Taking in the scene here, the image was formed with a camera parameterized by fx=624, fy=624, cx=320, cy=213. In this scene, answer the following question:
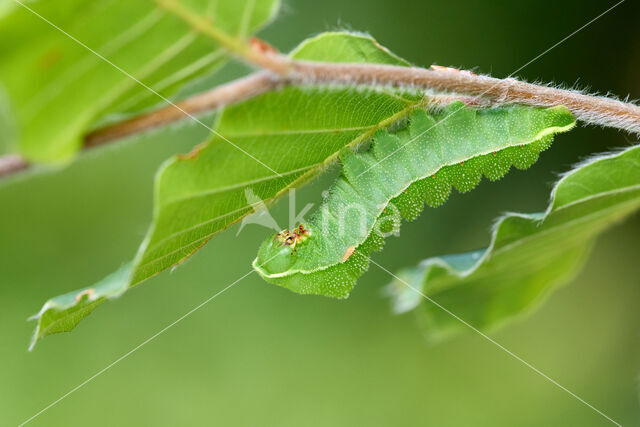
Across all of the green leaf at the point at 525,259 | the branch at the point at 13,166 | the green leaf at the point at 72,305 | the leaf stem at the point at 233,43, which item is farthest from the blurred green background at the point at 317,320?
the branch at the point at 13,166

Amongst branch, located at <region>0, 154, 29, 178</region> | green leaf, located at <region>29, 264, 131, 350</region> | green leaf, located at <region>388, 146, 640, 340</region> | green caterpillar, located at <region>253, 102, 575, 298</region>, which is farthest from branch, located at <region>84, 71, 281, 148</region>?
green leaf, located at <region>388, 146, 640, 340</region>

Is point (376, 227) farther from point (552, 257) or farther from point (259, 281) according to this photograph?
point (259, 281)

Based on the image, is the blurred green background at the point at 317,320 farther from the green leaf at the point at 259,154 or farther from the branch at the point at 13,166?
the branch at the point at 13,166

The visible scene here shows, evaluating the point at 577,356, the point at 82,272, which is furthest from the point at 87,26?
the point at 577,356

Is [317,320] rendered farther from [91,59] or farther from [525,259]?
[91,59]

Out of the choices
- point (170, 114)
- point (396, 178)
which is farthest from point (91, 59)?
point (396, 178)

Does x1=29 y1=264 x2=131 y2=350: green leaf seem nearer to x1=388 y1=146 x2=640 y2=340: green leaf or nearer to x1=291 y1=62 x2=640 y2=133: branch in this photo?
x1=291 y1=62 x2=640 y2=133: branch
